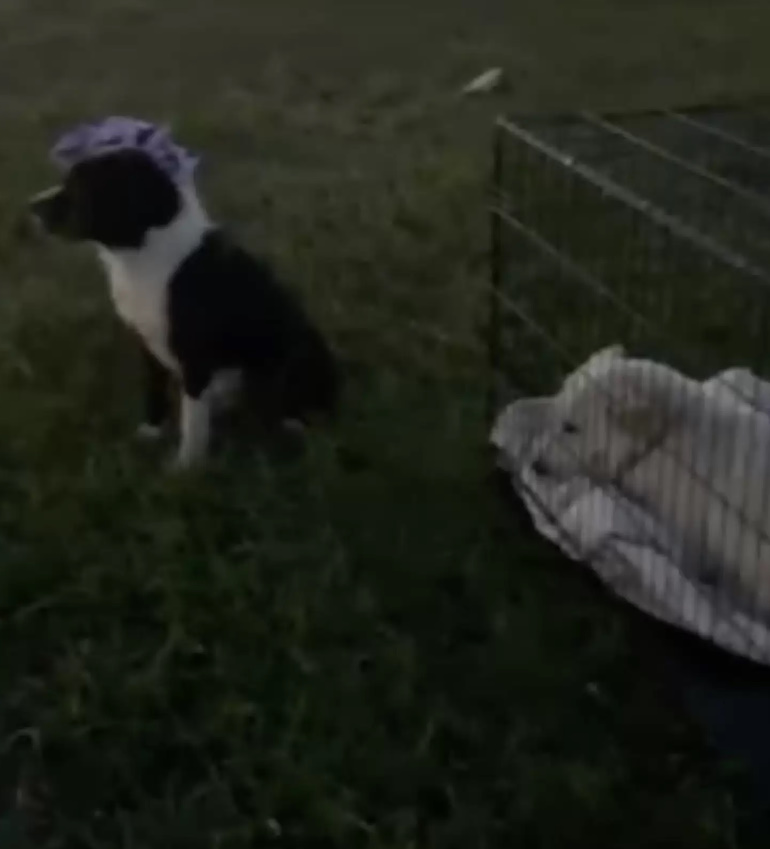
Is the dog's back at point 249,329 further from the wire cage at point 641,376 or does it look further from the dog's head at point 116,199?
the wire cage at point 641,376

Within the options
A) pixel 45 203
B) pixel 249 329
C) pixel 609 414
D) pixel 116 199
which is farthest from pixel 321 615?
pixel 45 203

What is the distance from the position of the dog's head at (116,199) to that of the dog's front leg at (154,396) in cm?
24

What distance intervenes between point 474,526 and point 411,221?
1.68 meters

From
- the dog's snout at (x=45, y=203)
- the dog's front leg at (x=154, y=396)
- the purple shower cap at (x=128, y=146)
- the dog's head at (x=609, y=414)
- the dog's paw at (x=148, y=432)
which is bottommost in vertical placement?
the dog's paw at (x=148, y=432)

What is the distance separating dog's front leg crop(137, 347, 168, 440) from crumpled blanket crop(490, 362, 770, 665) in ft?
1.99

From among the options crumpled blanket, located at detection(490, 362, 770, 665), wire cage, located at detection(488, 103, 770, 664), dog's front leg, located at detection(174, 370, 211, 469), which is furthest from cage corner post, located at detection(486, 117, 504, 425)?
dog's front leg, located at detection(174, 370, 211, 469)

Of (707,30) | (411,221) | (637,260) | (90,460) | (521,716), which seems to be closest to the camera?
(521,716)

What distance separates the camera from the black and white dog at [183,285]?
2939mm

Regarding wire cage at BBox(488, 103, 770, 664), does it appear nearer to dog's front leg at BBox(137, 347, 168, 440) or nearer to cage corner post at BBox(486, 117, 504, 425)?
cage corner post at BBox(486, 117, 504, 425)

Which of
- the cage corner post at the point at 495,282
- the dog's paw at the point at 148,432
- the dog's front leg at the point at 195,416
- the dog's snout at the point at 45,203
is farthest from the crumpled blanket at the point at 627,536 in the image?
the dog's snout at the point at 45,203

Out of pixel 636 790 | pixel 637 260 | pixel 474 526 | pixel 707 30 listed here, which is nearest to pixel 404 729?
pixel 636 790

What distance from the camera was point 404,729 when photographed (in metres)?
2.25

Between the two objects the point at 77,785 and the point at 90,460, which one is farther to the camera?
→ the point at 90,460

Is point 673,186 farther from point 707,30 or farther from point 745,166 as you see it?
point 707,30
